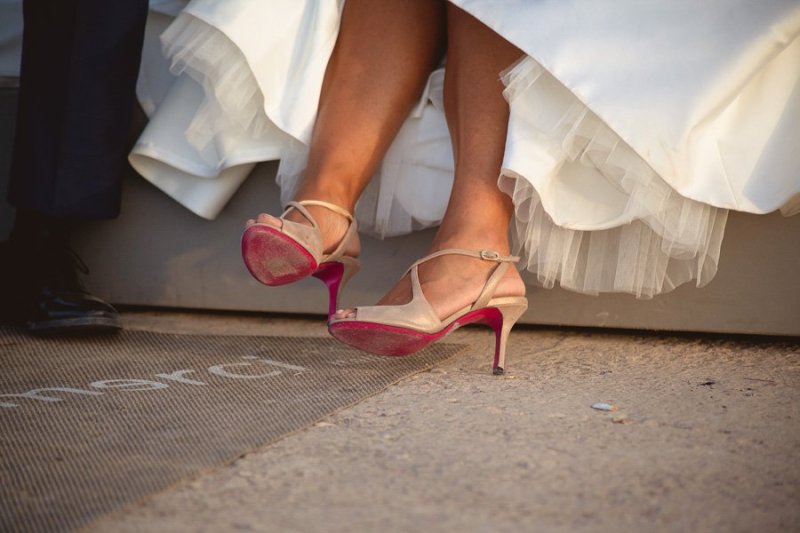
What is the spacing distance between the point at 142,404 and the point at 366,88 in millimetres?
483

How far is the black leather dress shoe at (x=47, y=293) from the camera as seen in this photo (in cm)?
116

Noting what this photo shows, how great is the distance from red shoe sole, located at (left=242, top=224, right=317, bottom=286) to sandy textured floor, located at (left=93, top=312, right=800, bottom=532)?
0.18 m

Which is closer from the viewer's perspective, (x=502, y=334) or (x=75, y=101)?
(x=502, y=334)

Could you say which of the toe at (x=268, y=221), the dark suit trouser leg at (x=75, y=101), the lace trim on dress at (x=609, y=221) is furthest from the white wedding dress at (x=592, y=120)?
the toe at (x=268, y=221)

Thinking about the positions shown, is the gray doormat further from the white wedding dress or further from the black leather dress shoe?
the white wedding dress

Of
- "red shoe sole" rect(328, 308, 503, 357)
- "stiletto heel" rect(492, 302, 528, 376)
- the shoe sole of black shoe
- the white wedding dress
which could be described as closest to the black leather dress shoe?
the shoe sole of black shoe

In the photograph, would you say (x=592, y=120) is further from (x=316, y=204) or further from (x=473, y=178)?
(x=316, y=204)

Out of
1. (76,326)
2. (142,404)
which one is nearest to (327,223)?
(142,404)

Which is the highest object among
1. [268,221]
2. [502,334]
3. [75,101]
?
[75,101]

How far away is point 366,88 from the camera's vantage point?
1.08m

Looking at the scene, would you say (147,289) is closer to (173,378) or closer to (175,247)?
(175,247)

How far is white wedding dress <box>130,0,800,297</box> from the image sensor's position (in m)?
0.97

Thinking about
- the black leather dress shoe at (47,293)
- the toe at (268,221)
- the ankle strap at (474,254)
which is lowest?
the black leather dress shoe at (47,293)

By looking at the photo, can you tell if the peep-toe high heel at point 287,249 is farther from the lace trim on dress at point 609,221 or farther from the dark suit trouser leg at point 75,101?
the dark suit trouser leg at point 75,101
